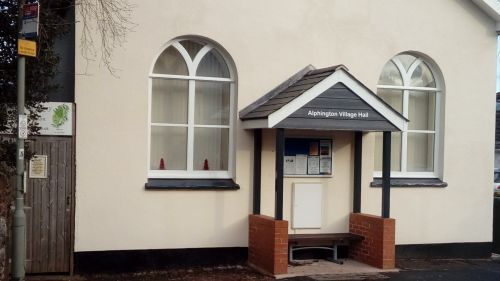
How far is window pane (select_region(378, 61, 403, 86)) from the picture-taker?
11922 millimetres

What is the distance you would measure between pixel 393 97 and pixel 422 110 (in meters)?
0.67

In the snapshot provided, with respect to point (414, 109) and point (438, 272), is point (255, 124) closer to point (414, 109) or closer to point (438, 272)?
point (414, 109)

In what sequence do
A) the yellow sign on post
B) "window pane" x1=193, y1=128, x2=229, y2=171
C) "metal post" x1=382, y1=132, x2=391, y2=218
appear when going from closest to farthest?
the yellow sign on post → "metal post" x1=382, y1=132, x2=391, y2=218 → "window pane" x1=193, y1=128, x2=229, y2=171

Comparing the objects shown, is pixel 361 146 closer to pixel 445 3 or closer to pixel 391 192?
pixel 391 192

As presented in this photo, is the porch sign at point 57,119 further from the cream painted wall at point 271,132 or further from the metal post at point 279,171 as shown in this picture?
the metal post at point 279,171

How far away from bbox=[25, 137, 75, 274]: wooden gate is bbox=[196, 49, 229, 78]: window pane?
8.12ft

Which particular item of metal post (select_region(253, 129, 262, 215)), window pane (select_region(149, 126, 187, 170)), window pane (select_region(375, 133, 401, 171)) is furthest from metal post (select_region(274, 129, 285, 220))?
window pane (select_region(375, 133, 401, 171))

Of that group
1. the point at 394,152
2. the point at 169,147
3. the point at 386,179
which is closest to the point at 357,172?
the point at 386,179

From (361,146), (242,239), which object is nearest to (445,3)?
(361,146)

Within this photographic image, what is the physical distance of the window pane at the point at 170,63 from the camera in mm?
10516

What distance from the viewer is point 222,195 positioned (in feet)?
34.5

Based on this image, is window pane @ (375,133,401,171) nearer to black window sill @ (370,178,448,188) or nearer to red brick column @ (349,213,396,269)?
black window sill @ (370,178,448,188)

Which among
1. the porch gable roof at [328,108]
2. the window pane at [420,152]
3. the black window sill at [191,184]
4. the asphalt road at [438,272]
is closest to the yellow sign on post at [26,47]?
the black window sill at [191,184]

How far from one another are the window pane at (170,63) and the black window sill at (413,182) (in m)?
3.89
